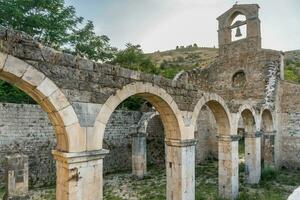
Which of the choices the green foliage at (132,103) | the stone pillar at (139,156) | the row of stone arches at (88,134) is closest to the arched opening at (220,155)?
the row of stone arches at (88,134)

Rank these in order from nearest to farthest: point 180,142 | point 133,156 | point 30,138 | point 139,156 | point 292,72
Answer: point 180,142
point 30,138
point 139,156
point 133,156
point 292,72

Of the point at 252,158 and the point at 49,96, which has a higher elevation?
the point at 49,96

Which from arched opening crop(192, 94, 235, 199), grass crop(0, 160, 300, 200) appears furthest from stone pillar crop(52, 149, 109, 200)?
grass crop(0, 160, 300, 200)

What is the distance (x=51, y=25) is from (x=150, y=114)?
10.1 meters

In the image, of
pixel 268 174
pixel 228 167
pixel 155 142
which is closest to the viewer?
pixel 228 167

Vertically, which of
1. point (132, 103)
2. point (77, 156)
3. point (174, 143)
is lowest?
point (174, 143)

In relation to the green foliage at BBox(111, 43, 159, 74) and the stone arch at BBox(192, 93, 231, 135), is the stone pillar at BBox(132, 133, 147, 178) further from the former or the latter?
the green foliage at BBox(111, 43, 159, 74)

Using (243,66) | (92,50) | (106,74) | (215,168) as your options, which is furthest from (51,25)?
(106,74)

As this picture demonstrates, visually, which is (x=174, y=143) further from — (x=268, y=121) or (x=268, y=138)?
(x=268, y=121)

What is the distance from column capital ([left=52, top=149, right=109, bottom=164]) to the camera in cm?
474

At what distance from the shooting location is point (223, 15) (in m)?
16.8

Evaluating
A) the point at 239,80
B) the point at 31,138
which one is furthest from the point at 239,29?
the point at 31,138

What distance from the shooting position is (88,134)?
5062 millimetres

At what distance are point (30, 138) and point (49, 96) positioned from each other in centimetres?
744
